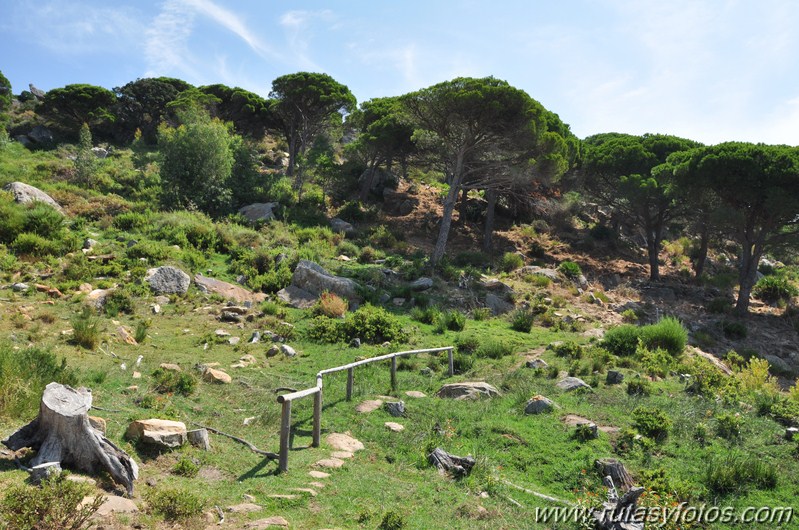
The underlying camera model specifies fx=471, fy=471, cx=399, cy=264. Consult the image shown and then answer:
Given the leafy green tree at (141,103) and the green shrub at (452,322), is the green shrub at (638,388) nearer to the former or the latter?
the green shrub at (452,322)

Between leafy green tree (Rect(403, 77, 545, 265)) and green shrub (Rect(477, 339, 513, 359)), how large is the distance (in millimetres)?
9859

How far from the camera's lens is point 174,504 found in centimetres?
458

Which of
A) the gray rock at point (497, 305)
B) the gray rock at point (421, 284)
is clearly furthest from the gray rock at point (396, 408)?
the gray rock at point (421, 284)

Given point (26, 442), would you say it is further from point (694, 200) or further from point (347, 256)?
point (694, 200)

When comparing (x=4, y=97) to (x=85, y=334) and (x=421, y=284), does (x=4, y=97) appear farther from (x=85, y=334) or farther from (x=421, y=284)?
(x=85, y=334)

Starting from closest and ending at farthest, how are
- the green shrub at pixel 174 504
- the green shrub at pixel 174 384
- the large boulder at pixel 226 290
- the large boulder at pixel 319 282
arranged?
the green shrub at pixel 174 504, the green shrub at pixel 174 384, the large boulder at pixel 226 290, the large boulder at pixel 319 282

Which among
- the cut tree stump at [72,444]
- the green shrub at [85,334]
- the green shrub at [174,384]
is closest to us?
the cut tree stump at [72,444]

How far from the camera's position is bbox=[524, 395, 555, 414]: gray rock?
337 inches

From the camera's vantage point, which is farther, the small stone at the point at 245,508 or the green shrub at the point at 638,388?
the green shrub at the point at 638,388

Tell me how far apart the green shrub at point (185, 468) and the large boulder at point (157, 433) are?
0.41 meters

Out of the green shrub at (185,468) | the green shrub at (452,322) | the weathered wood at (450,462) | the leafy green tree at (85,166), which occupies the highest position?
the leafy green tree at (85,166)

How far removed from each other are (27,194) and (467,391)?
755 inches

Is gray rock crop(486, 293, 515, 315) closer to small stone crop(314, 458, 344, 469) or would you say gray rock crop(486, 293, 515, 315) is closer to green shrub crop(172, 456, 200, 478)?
small stone crop(314, 458, 344, 469)

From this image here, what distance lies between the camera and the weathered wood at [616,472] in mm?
6258
